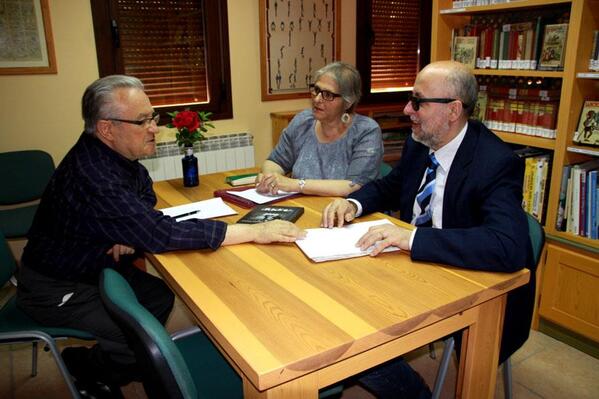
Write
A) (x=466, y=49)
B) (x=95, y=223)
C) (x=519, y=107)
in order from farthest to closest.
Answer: (x=466, y=49) < (x=519, y=107) < (x=95, y=223)

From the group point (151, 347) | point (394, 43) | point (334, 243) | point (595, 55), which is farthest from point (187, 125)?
point (394, 43)

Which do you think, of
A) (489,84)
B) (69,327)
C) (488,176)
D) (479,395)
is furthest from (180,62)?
(479,395)

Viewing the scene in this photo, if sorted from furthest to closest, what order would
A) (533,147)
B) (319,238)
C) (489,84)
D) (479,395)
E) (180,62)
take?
1. (180,62)
2. (489,84)
3. (533,147)
4. (319,238)
5. (479,395)

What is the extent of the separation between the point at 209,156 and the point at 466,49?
2.01 meters

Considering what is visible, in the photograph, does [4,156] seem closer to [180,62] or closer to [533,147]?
[180,62]

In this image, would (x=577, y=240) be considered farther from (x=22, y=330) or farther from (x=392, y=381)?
(x=22, y=330)

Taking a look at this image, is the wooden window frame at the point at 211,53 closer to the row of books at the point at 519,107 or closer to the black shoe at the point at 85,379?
the row of books at the point at 519,107

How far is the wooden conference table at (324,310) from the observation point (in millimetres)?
1003

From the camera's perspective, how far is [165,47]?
357 cm

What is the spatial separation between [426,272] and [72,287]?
119cm

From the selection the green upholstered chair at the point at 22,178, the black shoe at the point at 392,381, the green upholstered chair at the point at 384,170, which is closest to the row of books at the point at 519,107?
the green upholstered chair at the point at 384,170

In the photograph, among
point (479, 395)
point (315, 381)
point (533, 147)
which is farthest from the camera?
point (533, 147)

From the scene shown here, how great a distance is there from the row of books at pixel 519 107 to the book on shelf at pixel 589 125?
0.42ft

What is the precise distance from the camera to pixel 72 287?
5.48 feet
